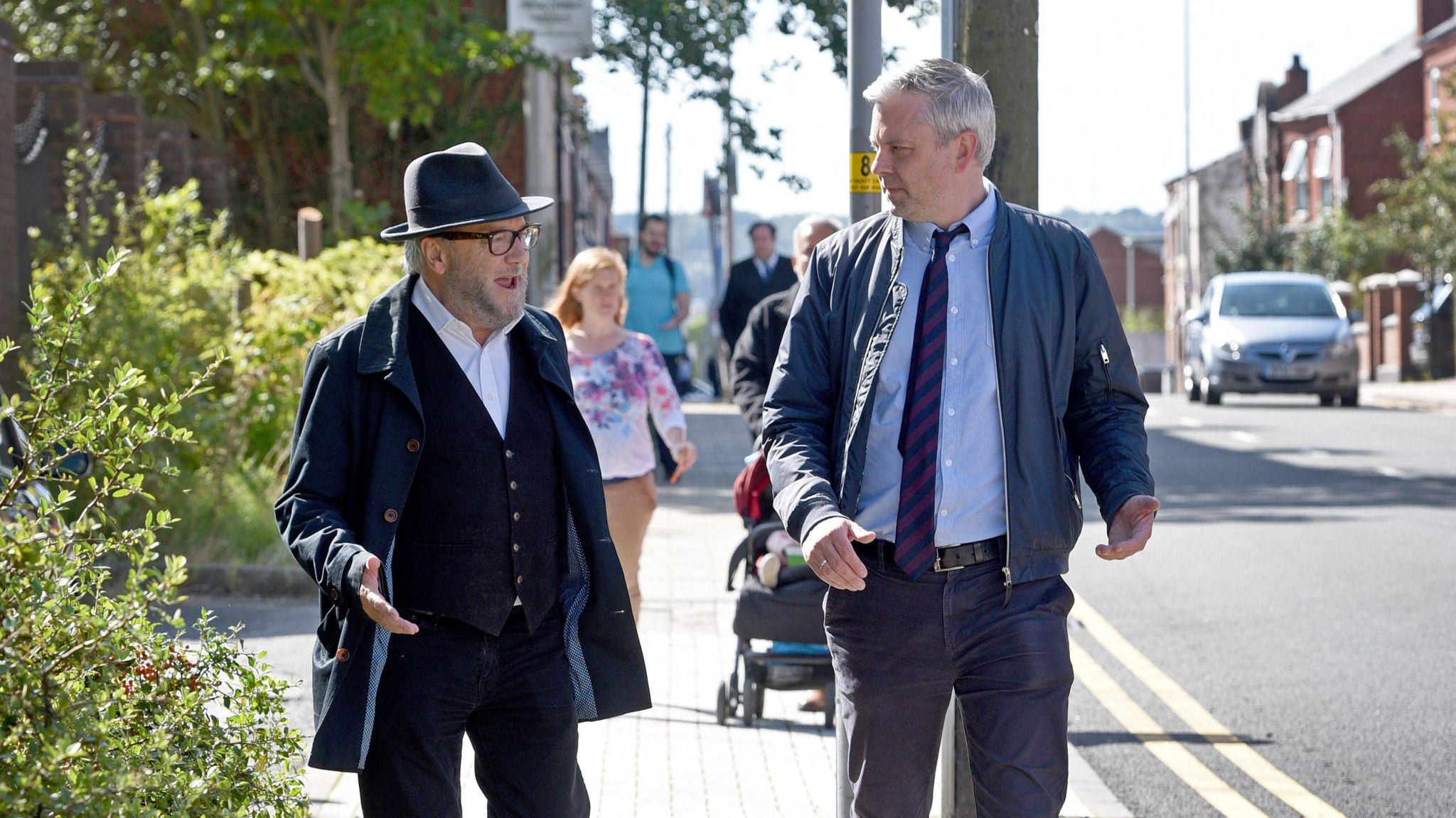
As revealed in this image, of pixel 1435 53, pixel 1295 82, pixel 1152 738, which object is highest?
pixel 1295 82

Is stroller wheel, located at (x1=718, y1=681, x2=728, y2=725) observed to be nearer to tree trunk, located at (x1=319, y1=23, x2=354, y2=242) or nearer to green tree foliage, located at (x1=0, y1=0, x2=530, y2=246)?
green tree foliage, located at (x1=0, y1=0, x2=530, y2=246)

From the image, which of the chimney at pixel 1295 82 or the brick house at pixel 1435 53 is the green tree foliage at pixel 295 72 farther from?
the chimney at pixel 1295 82

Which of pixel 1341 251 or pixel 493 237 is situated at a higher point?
pixel 1341 251

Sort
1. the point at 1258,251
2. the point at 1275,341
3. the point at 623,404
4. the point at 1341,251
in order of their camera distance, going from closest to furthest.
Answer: the point at 623,404, the point at 1275,341, the point at 1341,251, the point at 1258,251

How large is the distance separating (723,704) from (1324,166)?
55.2 metres

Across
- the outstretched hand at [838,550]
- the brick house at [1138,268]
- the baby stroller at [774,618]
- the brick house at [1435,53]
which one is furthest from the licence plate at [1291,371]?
the brick house at [1138,268]

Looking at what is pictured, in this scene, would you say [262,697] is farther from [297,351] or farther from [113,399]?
[297,351]

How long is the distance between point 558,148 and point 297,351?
23.2 meters

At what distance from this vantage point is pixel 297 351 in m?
11.2

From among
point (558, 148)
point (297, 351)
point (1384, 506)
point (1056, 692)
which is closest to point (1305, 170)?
point (558, 148)

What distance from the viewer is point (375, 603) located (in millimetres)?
3275

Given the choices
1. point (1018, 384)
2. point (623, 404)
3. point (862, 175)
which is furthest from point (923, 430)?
point (623, 404)

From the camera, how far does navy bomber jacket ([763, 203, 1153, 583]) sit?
3547mm

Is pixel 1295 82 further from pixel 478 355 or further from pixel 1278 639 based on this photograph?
pixel 478 355
